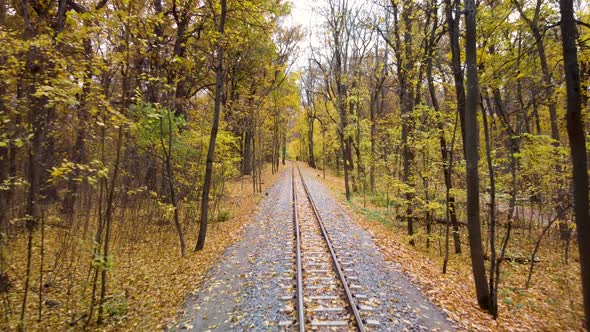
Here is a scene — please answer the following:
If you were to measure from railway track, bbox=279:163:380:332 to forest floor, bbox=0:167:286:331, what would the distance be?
96.8 inches

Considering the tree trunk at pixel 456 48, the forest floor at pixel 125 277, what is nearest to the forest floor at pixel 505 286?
the tree trunk at pixel 456 48

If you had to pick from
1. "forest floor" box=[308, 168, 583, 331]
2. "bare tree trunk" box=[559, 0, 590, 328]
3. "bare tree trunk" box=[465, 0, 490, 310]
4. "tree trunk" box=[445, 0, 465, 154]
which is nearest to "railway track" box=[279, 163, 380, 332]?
"forest floor" box=[308, 168, 583, 331]

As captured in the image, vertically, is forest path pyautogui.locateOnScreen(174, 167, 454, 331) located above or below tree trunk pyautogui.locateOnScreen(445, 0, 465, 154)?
below

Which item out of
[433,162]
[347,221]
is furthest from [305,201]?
[433,162]

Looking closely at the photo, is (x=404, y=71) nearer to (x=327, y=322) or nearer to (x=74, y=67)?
(x=327, y=322)

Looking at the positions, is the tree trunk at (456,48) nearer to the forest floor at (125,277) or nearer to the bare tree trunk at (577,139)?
the bare tree trunk at (577,139)

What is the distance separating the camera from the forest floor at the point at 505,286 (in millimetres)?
5820

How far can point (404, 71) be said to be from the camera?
11227 millimetres

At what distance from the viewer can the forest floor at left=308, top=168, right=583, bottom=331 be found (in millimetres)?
5820

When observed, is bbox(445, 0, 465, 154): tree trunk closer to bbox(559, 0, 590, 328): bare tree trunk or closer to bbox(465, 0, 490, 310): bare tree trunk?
bbox(465, 0, 490, 310): bare tree trunk

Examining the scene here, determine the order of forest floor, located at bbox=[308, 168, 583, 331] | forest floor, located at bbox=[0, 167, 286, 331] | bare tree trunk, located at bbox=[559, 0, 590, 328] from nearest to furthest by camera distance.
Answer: bare tree trunk, located at bbox=[559, 0, 590, 328]
forest floor, located at bbox=[0, 167, 286, 331]
forest floor, located at bbox=[308, 168, 583, 331]

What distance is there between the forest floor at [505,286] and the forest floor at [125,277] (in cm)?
539

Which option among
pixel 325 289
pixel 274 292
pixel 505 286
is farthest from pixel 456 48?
pixel 274 292

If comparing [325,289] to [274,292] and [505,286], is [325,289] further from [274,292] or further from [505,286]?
[505,286]
